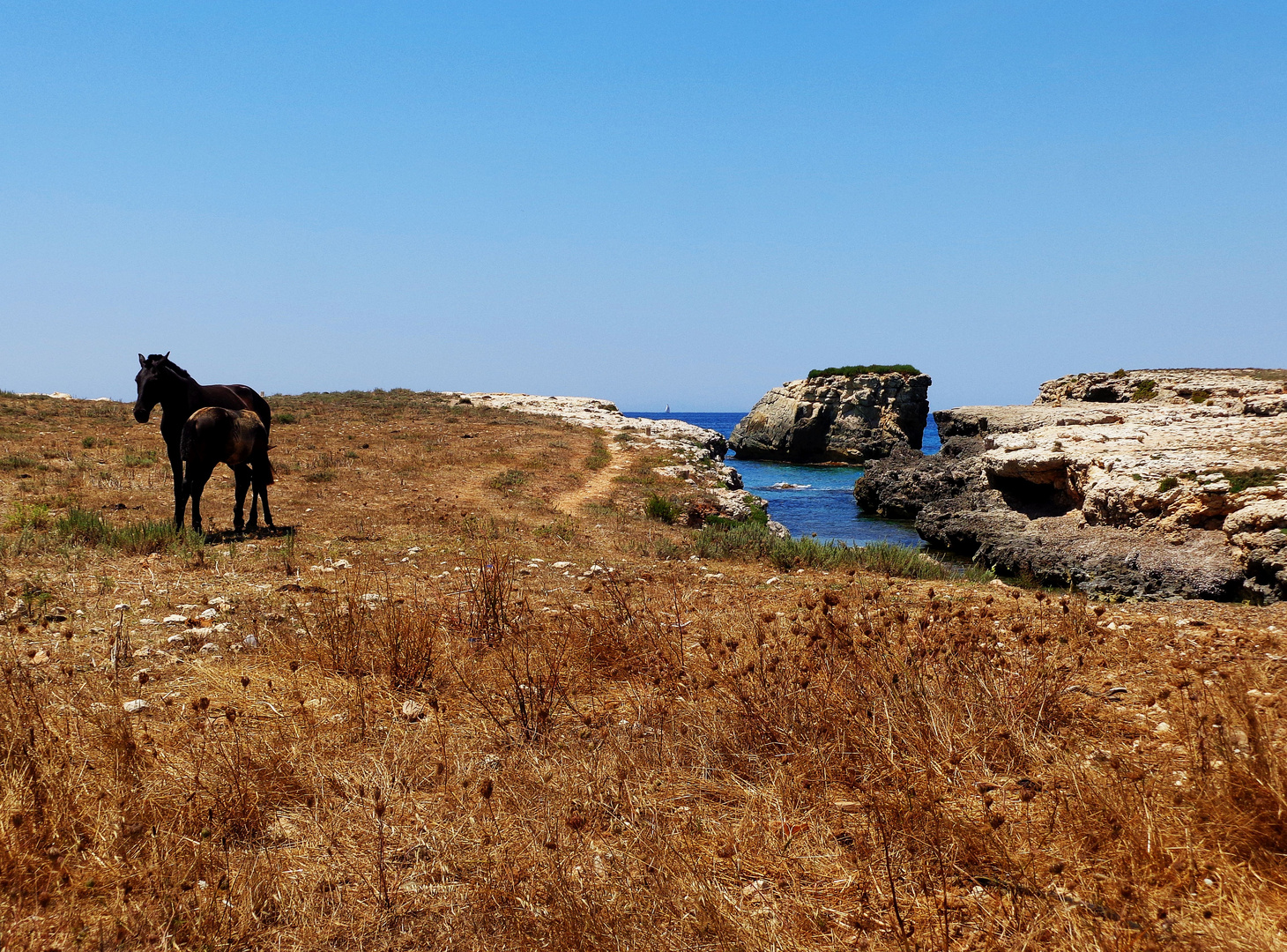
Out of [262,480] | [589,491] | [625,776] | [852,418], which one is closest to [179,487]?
[262,480]

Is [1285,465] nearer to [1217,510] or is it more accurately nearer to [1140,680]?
[1217,510]

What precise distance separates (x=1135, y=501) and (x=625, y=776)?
1585 centimetres

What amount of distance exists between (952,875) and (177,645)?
599 centimetres

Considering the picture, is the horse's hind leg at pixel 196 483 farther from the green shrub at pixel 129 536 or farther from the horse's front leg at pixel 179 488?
the green shrub at pixel 129 536

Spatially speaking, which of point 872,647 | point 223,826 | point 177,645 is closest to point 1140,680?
point 872,647

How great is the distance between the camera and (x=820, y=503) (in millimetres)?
36281

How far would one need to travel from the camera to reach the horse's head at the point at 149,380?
36.5 ft

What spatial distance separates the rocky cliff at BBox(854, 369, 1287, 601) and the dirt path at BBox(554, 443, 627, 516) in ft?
32.4

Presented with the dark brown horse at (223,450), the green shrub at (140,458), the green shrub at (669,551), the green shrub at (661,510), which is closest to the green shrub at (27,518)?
the dark brown horse at (223,450)

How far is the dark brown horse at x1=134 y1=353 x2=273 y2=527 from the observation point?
1117 cm

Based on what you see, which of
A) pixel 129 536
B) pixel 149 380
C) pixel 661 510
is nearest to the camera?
pixel 129 536

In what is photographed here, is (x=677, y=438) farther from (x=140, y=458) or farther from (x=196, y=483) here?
(x=196, y=483)

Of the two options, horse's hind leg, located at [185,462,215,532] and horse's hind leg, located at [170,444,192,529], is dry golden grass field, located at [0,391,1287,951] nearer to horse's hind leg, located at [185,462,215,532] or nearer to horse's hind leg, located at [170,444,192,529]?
horse's hind leg, located at [185,462,215,532]

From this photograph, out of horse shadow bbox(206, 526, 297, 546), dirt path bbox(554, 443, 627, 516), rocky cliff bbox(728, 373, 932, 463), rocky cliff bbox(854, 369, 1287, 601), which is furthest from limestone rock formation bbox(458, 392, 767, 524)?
rocky cliff bbox(728, 373, 932, 463)
